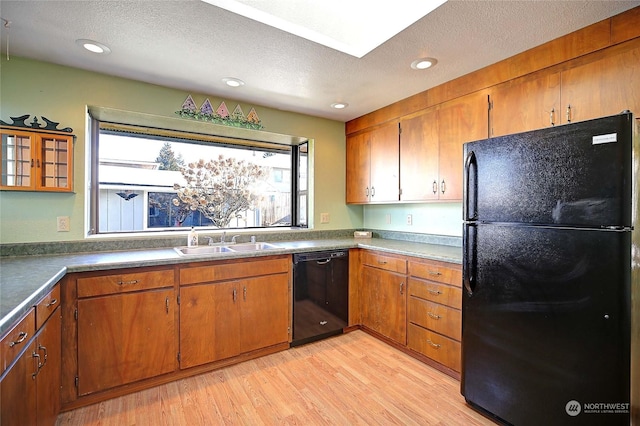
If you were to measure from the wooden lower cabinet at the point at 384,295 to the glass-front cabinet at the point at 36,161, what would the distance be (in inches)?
102

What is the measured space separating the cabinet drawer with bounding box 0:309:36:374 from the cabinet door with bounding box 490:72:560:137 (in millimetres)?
2872

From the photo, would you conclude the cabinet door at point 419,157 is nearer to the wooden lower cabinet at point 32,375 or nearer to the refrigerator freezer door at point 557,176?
the refrigerator freezer door at point 557,176

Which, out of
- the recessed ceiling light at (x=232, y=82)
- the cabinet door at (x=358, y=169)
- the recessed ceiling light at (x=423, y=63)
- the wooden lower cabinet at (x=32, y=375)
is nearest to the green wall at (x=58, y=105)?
the recessed ceiling light at (x=232, y=82)

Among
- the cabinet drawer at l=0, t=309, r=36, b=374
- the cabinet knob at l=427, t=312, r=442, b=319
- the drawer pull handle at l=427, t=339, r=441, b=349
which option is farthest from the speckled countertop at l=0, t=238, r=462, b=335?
the drawer pull handle at l=427, t=339, r=441, b=349

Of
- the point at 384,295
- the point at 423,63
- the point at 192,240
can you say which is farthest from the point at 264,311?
the point at 423,63

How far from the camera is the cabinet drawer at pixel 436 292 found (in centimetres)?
224

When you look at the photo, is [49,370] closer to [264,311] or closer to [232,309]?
[232,309]

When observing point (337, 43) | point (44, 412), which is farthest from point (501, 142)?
point (44, 412)

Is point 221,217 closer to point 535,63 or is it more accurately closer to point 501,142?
point 501,142

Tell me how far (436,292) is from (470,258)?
607 mm

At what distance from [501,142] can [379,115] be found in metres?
1.73

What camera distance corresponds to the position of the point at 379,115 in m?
3.29

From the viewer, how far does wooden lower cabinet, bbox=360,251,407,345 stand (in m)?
2.69
